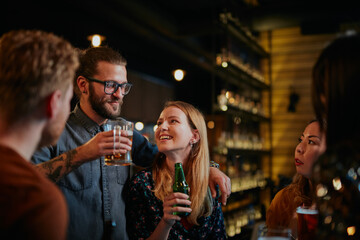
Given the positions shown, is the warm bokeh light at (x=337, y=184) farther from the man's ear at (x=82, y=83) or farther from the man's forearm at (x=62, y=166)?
the man's ear at (x=82, y=83)

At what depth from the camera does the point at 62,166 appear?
1.68m

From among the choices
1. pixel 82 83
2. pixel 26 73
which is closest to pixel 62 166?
pixel 82 83

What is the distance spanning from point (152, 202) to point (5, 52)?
4.36 feet

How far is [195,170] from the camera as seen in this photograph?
2.23 meters

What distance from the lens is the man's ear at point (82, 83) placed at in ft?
6.95

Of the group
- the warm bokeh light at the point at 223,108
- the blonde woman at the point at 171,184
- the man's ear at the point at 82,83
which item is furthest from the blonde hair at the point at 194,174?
the warm bokeh light at the point at 223,108

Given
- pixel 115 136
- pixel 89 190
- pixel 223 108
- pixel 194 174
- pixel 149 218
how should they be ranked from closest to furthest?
pixel 115 136
pixel 89 190
pixel 149 218
pixel 194 174
pixel 223 108

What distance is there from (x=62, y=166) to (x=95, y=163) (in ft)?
1.24

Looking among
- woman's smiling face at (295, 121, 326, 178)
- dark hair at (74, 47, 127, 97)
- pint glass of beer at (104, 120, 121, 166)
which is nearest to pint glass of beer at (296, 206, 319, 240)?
woman's smiling face at (295, 121, 326, 178)

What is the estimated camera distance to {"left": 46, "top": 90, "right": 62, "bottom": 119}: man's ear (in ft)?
3.37

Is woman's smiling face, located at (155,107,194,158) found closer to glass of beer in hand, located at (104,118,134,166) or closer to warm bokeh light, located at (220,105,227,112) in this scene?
glass of beer in hand, located at (104,118,134,166)

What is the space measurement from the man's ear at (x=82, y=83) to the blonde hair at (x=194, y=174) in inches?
21.6

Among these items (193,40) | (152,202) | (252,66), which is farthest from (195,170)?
(193,40)

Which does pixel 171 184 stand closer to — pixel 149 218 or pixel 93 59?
pixel 149 218
